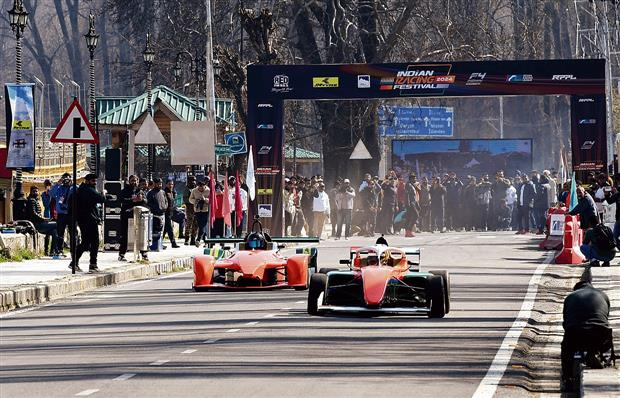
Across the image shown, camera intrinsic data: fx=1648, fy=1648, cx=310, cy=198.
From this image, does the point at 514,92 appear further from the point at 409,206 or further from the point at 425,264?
the point at 425,264

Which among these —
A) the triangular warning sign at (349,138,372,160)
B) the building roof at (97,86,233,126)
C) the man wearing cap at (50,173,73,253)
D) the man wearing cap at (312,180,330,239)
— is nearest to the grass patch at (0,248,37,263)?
the man wearing cap at (50,173,73,253)

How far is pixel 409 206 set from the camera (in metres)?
52.5

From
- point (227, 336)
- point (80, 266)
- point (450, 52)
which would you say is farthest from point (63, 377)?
point (450, 52)

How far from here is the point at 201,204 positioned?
4075 cm

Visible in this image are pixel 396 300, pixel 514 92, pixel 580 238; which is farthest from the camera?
pixel 514 92

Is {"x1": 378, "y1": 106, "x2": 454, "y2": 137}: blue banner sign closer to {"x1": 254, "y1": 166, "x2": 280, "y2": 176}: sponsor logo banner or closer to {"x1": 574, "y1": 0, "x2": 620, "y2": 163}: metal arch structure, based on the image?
{"x1": 574, "y1": 0, "x2": 620, "y2": 163}: metal arch structure

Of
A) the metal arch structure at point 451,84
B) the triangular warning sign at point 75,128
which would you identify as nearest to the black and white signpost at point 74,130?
the triangular warning sign at point 75,128

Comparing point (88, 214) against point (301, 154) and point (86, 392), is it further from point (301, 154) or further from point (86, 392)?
point (301, 154)

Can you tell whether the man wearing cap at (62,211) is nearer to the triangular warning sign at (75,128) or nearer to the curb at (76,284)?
the curb at (76,284)

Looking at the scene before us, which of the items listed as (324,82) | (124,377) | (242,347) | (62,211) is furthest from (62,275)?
(324,82)

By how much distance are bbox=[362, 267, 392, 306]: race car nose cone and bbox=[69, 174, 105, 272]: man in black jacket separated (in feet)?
30.7

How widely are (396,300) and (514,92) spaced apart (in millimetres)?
25667

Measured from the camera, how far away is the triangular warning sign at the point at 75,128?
1105 inches

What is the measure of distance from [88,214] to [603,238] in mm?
9722
